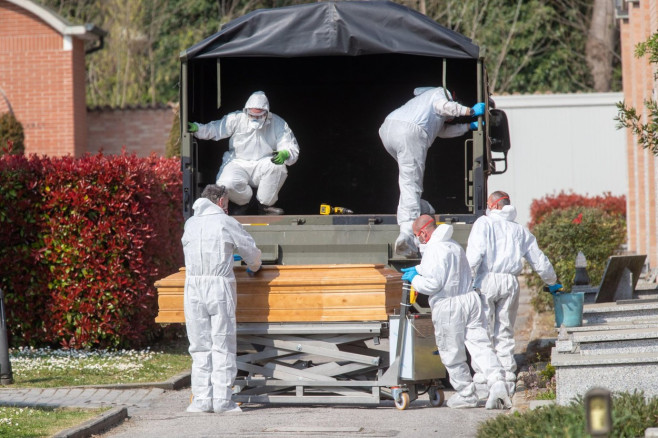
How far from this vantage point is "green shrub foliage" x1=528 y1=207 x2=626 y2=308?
14.2 m

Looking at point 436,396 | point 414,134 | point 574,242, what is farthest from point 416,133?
point 574,242

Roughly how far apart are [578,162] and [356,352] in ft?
43.9

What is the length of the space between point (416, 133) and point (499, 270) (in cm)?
158

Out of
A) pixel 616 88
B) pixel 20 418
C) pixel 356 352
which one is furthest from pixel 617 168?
pixel 20 418

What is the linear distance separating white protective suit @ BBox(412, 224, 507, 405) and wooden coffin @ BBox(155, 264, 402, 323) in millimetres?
346


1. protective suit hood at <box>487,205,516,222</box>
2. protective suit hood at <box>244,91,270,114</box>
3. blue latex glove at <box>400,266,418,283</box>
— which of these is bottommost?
blue latex glove at <box>400,266,418,283</box>

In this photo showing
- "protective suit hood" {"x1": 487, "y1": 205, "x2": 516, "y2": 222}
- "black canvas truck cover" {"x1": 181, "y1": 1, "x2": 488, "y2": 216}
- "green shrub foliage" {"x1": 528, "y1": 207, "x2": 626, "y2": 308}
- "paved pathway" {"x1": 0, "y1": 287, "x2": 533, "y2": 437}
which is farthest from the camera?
"green shrub foliage" {"x1": 528, "y1": 207, "x2": 626, "y2": 308}

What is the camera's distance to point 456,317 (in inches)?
337

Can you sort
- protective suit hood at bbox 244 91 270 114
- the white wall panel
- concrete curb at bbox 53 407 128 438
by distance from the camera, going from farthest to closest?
the white wall panel < protective suit hood at bbox 244 91 270 114 < concrete curb at bbox 53 407 128 438

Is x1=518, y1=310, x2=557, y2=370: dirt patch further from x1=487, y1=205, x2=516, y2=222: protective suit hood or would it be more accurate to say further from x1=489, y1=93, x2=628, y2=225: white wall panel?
x1=489, y1=93, x2=628, y2=225: white wall panel

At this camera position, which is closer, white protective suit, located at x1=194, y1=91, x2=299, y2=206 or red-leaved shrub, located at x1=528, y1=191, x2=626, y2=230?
white protective suit, located at x1=194, y1=91, x2=299, y2=206

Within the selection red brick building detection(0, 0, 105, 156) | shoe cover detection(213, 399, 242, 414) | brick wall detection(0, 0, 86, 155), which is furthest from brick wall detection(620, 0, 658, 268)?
brick wall detection(0, 0, 86, 155)

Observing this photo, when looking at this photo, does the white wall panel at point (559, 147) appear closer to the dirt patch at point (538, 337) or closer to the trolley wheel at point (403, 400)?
the dirt patch at point (538, 337)

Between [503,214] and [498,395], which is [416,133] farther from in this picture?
[498,395]
